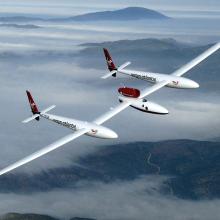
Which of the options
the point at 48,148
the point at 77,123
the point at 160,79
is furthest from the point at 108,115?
the point at 160,79

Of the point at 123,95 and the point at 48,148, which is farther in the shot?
the point at 123,95

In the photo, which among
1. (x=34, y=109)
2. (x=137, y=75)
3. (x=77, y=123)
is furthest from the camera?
(x=137, y=75)

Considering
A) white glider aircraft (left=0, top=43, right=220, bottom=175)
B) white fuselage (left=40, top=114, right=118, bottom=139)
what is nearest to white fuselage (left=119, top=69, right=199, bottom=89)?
white glider aircraft (left=0, top=43, right=220, bottom=175)

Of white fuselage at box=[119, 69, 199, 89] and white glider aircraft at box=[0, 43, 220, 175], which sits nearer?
white glider aircraft at box=[0, 43, 220, 175]

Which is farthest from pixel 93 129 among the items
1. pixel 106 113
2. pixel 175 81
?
pixel 175 81

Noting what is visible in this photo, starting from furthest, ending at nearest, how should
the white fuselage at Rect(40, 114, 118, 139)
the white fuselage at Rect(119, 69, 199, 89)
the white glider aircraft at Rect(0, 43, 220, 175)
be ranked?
1. the white fuselage at Rect(119, 69, 199, 89)
2. the white fuselage at Rect(40, 114, 118, 139)
3. the white glider aircraft at Rect(0, 43, 220, 175)

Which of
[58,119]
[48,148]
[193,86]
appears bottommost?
[48,148]

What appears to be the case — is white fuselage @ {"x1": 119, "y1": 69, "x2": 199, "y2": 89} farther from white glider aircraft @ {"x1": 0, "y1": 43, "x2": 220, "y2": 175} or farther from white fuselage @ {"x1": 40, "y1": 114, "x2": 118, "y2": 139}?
white fuselage @ {"x1": 40, "y1": 114, "x2": 118, "y2": 139}

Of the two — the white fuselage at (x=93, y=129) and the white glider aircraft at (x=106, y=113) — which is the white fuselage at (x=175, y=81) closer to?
the white glider aircraft at (x=106, y=113)

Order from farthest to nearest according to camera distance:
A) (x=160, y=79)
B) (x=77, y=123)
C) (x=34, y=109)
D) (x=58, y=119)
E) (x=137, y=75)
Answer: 1. (x=137, y=75)
2. (x=160, y=79)
3. (x=34, y=109)
4. (x=58, y=119)
5. (x=77, y=123)

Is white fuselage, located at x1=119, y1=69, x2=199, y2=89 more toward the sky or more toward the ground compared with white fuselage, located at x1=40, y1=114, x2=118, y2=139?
more toward the sky

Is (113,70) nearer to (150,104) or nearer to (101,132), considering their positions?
(150,104)
